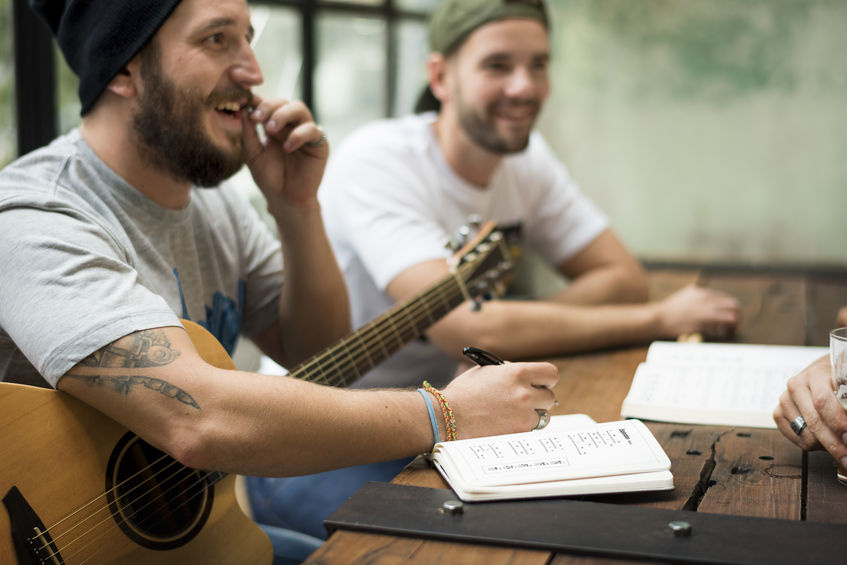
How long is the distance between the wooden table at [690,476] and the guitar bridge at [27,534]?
39 centimetres

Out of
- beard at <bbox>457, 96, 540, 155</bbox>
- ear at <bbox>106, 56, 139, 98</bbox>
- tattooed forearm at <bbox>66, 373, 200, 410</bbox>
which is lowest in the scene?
tattooed forearm at <bbox>66, 373, 200, 410</bbox>

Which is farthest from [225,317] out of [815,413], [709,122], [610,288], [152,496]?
[709,122]

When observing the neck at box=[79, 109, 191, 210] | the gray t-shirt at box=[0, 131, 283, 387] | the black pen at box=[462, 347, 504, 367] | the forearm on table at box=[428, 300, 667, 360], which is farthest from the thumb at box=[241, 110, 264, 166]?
the black pen at box=[462, 347, 504, 367]

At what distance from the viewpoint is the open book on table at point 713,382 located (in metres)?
1.36

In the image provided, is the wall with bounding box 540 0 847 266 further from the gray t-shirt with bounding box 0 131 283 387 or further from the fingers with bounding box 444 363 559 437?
the fingers with bounding box 444 363 559 437

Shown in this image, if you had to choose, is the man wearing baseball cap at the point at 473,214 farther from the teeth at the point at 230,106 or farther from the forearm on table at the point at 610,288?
the teeth at the point at 230,106

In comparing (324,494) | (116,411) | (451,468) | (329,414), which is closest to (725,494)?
(451,468)

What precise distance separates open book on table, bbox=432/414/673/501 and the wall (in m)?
3.16

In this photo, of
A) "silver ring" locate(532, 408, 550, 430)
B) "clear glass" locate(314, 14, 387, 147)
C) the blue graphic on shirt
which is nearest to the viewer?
"silver ring" locate(532, 408, 550, 430)

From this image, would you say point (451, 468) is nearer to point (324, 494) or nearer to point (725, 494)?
point (725, 494)

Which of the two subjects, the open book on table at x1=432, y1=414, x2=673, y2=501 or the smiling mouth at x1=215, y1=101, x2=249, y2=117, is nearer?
the open book on table at x1=432, y1=414, x2=673, y2=501

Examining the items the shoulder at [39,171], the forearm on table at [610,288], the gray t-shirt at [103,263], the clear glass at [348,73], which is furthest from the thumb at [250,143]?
the clear glass at [348,73]

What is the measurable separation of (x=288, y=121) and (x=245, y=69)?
0.47ft

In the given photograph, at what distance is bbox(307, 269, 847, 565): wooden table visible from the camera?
0.88 meters
